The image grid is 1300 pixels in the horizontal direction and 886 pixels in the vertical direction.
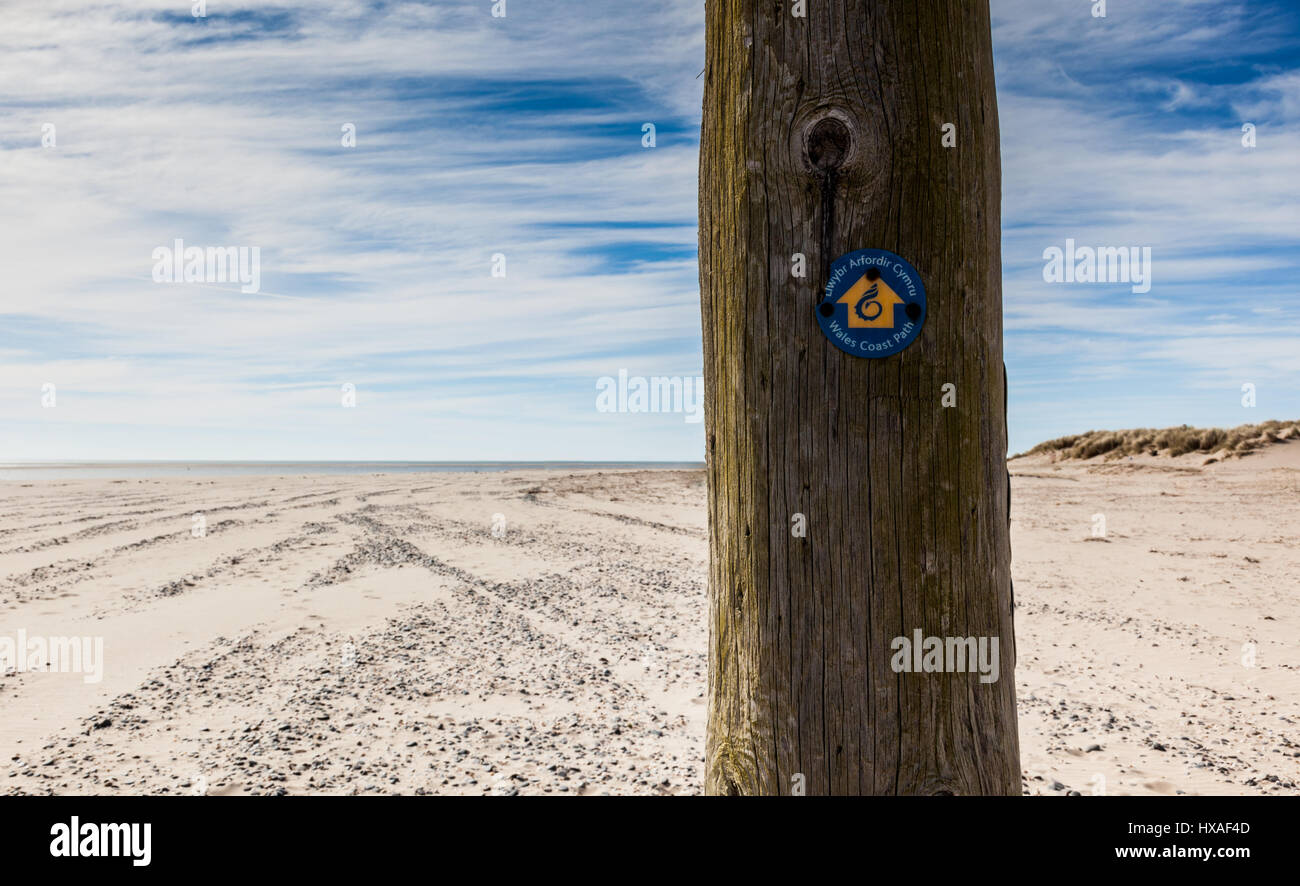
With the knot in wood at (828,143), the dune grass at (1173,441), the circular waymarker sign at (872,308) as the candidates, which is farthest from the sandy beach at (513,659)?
the dune grass at (1173,441)

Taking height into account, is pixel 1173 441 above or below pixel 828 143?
below

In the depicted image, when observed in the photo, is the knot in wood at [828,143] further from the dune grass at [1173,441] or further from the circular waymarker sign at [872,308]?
the dune grass at [1173,441]

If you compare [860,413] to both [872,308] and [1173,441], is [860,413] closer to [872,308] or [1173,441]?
[872,308]

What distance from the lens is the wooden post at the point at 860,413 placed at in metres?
1.85

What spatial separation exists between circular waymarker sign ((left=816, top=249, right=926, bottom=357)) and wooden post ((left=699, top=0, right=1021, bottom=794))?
33 millimetres

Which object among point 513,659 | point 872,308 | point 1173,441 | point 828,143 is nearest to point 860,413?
point 872,308

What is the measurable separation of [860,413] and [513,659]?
5974 millimetres

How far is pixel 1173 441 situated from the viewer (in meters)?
25.2

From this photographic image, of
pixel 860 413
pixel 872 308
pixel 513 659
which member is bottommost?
pixel 513 659

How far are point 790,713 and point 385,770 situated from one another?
12.5ft

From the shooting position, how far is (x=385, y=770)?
4.82 metres

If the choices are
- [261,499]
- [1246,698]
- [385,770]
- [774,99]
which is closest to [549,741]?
[385,770]

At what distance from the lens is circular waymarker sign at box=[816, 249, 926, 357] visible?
5.99 feet
